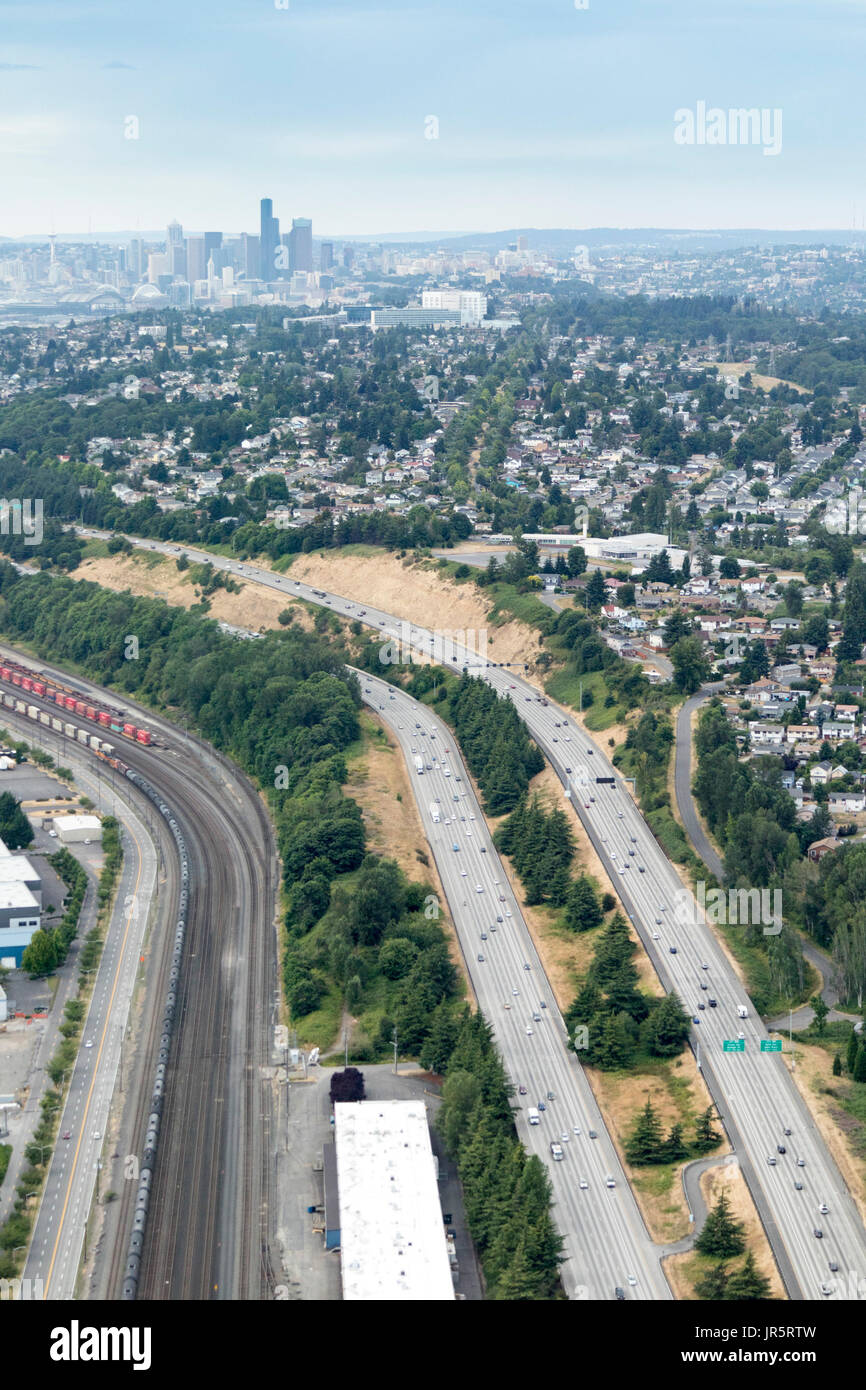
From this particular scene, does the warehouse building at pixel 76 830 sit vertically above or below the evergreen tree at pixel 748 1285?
above

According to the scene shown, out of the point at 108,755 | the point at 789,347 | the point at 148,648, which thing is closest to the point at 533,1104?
the point at 108,755

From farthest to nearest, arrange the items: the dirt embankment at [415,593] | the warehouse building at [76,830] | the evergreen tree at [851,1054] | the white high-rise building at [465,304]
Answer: the white high-rise building at [465,304], the dirt embankment at [415,593], the warehouse building at [76,830], the evergreen tree at [851,1054]

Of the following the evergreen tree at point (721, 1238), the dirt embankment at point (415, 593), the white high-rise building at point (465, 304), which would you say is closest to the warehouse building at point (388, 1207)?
the evergreen tree at point (721, 1238)

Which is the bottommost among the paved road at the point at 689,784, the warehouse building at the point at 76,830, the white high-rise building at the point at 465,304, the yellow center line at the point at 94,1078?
the yellow center line at the point at 94,1078

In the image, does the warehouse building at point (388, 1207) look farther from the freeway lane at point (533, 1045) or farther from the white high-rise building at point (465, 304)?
the white high-rise building at point (465, 304)

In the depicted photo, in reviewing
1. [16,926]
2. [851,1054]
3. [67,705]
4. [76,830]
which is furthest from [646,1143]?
[67,705]

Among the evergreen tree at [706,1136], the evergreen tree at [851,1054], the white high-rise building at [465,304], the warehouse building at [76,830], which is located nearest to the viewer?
the evergreen tree at [706,1136]
